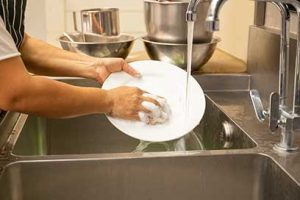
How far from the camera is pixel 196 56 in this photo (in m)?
1.14

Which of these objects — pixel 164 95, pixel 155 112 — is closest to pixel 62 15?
pixel 164 95

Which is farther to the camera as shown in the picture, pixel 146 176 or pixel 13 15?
pixel 13 15

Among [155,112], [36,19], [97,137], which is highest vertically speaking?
[36,19]

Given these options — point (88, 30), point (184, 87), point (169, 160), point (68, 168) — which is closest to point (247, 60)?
point (184, 87)

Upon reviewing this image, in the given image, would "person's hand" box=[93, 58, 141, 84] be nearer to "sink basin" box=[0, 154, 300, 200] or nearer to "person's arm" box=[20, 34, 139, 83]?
"person's arm" box=[20, 34, 139, 83]

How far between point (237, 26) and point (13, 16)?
2.47 ft

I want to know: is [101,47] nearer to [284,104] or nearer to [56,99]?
[56,99]

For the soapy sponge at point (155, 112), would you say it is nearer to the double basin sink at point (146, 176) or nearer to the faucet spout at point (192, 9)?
the double basin sink at point (146, 176)

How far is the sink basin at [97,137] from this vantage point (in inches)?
39.5

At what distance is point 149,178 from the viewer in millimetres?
769

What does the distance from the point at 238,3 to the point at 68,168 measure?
0.85 meters

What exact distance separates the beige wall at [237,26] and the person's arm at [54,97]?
1.75 ft

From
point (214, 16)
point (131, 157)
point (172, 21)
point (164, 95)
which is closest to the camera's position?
point (214, 16)

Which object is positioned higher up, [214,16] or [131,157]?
[214,16]
